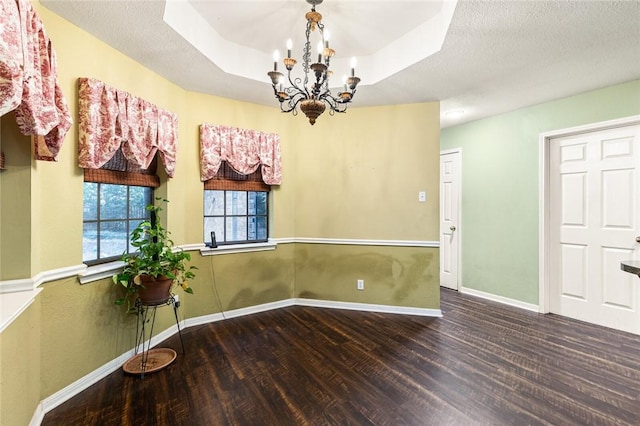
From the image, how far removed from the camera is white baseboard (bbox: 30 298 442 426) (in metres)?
1.86

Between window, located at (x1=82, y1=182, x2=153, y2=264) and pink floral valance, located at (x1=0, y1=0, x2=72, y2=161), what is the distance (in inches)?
23.8

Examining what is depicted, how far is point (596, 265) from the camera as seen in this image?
10.4 feet

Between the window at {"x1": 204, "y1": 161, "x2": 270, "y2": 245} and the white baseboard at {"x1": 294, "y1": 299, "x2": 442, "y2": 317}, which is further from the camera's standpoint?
the white baseboard at {"x1": 294, "y1": 299, "x2": 442, "y2": 317}

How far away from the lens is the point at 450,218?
451 centimetres

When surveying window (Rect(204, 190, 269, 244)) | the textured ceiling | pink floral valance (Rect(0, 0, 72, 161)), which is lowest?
window (Rect(204, 190, 269, 244))

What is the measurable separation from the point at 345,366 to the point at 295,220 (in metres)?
1.88

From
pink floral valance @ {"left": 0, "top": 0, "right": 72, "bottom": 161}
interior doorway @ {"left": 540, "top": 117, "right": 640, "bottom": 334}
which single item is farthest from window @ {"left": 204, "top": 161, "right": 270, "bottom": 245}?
interior doorway @ {"left": 540, "top": 117, "right": 640, "bottom": 334}

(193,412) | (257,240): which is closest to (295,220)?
(257,240)

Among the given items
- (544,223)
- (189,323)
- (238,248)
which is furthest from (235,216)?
(544,223)

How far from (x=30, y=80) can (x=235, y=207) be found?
227 cm

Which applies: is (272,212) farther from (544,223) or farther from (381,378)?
(544,223)

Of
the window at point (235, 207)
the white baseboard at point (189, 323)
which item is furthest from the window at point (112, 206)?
the white baseboard at point (189, 323)

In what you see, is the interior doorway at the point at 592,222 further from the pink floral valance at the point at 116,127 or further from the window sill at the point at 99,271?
the window sill at the point at 99,271

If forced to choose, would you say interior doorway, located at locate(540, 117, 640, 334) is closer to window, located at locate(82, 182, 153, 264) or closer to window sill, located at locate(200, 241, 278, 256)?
window sill, located at locate(200, 241, 278, 256)
